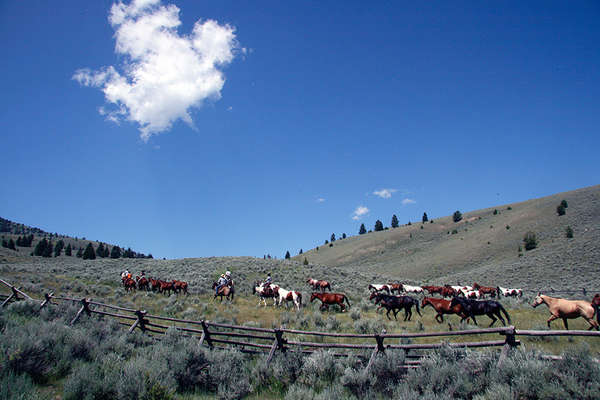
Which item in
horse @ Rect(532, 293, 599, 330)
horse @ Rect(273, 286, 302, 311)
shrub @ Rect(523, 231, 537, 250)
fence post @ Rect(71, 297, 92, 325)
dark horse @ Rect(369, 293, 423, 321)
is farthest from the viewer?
shrub @ Rect(523, 231, 537, 250)

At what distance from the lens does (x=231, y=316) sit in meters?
18.1

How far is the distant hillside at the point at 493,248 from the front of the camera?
50.1m

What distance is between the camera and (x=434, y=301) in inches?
643

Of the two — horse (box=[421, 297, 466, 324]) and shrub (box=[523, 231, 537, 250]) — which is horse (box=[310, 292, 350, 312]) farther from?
shrub (box=[523, 231, 537, 250])

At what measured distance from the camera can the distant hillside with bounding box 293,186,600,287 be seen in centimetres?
5009

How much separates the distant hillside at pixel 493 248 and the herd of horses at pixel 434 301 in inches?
821

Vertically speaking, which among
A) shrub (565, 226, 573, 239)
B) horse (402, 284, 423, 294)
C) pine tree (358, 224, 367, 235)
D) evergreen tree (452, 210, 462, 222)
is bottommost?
horse (402, 284, 423, 294)

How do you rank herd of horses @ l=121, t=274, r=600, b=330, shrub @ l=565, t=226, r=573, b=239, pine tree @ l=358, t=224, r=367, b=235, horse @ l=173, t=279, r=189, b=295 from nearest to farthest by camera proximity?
herd of horses @ l=121, t=274, r=600, b=330 < horse @ l=173, t=279, r=189, b=295 < shrub @ l=565, t=226, r=573, b=239 < pine tree @ l=358, t=224, r=367, b=235

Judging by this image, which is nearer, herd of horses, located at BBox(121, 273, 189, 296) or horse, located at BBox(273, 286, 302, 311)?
horse, located at BBox(273, 286, 302, 311)

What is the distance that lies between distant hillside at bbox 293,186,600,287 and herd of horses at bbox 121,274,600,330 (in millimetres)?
20862

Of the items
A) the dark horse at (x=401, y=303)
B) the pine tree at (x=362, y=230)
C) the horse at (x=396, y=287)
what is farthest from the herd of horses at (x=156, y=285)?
the pine tree at (x=362, y=230)

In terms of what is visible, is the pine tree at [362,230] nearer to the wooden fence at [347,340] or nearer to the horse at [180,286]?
the horse at [180,286]

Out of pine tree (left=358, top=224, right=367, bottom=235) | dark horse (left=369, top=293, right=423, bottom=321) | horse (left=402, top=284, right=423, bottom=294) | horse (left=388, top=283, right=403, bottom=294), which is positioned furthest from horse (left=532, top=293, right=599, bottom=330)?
pine tree (left=358, top=224, right=367, bottom=235)

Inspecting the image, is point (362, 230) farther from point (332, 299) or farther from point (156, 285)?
point (332, 299)
